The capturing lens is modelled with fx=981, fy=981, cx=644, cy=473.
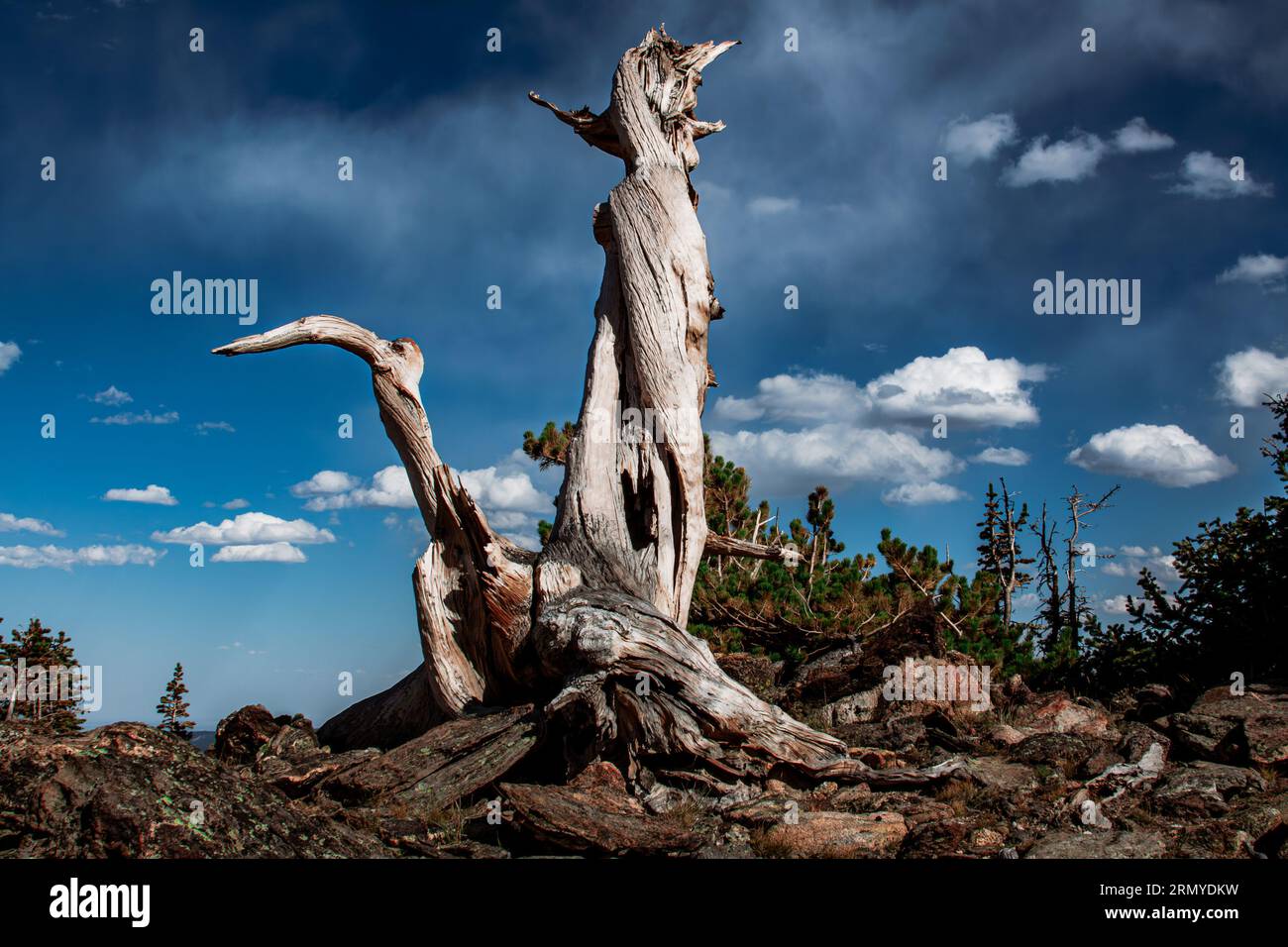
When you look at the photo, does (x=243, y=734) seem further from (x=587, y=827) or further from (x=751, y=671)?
(x=751, y=671)

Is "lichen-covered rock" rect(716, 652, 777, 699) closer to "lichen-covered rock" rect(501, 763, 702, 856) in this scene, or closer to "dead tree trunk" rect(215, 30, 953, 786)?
"dead tree trunk" rect(215, 30, 953, 786)

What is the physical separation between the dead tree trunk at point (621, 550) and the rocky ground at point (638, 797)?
1.31 feet

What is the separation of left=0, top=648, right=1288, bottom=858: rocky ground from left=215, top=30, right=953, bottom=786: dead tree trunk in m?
0.40

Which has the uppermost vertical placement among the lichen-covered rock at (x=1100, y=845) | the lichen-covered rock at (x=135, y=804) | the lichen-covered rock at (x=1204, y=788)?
the lichen-covered rock at (x=135, y=804)

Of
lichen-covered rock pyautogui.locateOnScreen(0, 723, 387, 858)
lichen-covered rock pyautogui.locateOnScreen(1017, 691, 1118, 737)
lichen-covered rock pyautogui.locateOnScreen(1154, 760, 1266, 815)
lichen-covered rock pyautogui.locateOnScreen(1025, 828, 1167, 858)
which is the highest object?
lichen-covered rock pyautogui.locateOnScreen(0, 723, 387, 858)

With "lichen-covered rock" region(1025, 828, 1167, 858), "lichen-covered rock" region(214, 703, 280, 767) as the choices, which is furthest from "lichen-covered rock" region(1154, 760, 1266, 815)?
"lichen-covered rock" region(214, 703, 280, 767)

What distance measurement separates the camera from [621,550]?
31.4 feet

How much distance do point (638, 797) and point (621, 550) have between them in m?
2.69

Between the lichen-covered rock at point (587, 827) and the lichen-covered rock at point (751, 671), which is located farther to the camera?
the lichen-covered rock at point (751, 671)

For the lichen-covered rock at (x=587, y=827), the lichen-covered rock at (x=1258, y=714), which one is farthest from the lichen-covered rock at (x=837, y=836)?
the lichen-covered rock at (x=1258, y=714)

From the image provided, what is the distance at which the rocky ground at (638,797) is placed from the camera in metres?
4.65

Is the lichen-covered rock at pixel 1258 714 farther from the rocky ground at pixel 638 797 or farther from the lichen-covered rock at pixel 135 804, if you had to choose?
the lichen-covered rock at pixel 135 804

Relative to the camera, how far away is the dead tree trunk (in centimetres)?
799

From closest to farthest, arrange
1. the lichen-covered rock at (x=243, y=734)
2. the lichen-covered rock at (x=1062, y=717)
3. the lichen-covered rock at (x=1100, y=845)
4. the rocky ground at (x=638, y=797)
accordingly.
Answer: the rocky ground at (x=638, y=797)
the lichen-covered rock at (x=1100, y=845)
the lichen-covered rock at (x=243, y=734)
the lichen-covered rock at (x=1062, y=717)
